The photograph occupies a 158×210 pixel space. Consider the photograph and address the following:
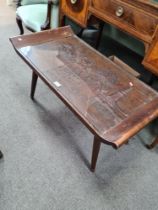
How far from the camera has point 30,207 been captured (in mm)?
1091

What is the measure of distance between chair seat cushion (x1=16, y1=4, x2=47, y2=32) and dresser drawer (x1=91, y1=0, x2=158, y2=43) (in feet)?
2.22

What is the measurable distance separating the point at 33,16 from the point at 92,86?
126 cm

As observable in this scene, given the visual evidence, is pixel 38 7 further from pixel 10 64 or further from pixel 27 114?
pixel 27 114

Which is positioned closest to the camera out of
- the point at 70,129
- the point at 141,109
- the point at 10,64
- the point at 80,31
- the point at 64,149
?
the point at 141,109

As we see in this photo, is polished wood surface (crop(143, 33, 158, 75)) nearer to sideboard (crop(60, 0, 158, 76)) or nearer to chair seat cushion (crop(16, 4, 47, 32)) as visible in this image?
sideboard (crop(60, 0, 158, 76))

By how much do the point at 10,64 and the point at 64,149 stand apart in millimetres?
1140

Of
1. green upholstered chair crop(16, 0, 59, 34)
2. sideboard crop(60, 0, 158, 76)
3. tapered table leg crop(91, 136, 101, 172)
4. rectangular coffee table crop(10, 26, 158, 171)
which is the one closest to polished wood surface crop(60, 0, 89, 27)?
sideboard crop(60, 0, 158, 76)

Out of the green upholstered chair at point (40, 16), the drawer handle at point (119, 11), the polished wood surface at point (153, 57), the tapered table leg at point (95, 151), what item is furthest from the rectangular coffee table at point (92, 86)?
the green upholstered chair at point (40, 16)

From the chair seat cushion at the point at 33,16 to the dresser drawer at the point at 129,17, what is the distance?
676 millimetres

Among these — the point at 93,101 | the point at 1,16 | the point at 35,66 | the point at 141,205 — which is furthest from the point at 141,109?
the point at 1,16

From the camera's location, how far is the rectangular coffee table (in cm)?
97

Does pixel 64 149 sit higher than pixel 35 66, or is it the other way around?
pixel 35 66

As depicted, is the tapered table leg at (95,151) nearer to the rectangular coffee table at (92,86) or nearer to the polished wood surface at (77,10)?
the rectangular coffee table at (92,86)

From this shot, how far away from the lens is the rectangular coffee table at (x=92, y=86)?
3.17ft
